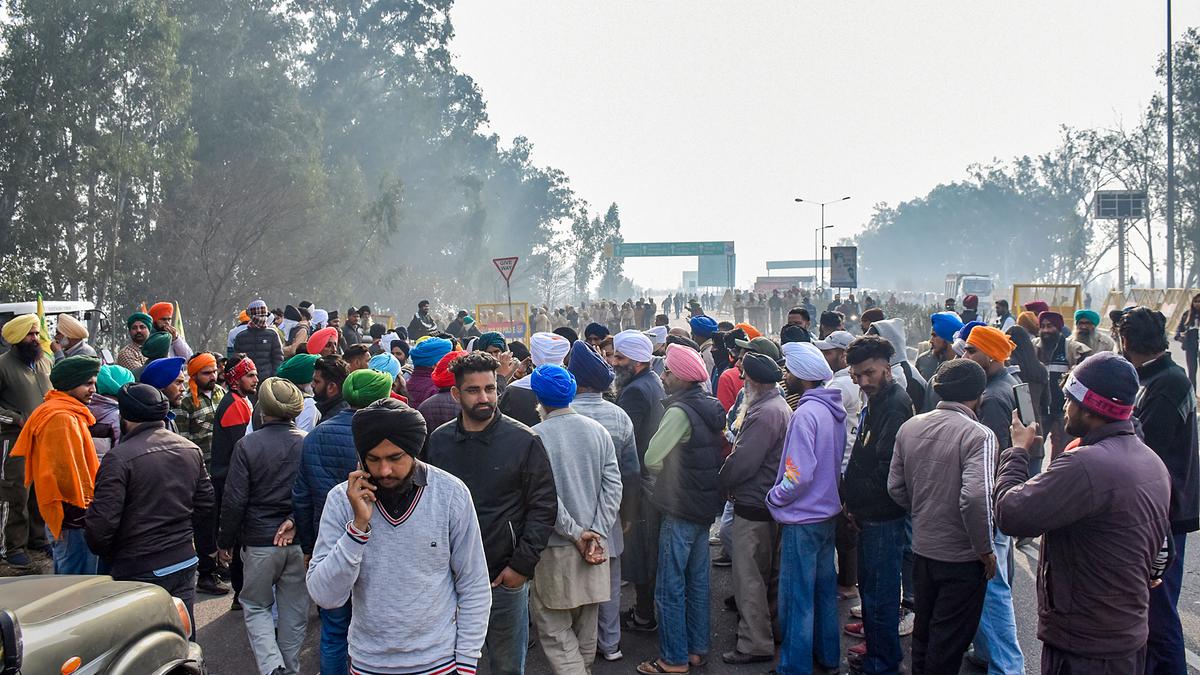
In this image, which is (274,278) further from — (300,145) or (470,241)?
(470,241)

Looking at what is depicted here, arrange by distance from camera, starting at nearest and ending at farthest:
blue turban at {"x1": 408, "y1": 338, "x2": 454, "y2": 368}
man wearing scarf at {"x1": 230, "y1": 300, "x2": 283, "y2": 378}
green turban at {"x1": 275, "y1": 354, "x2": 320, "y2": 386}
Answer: green turban at {"x1": 275, "y1": 354, "x2": 320, "y2": 386} < blue turban at {"x1": 408, "y1": 338, "x2": 454, "y2": 368} < man wearing scarf at {"x1": 230, "y1": 300, "x2": 283, "y2": 378}

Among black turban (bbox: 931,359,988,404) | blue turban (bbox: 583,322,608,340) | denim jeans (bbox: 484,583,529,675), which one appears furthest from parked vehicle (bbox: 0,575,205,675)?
blue turban (bbox: 583,322,608,340)

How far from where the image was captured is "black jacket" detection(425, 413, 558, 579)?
4105mm

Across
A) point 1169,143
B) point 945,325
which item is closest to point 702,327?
point 945,325

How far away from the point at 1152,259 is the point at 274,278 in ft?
166

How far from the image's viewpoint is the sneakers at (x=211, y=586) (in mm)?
7230

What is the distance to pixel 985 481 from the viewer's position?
432cm

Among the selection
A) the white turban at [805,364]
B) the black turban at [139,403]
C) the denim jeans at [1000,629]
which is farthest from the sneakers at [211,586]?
the denim jeans at [1000,629]

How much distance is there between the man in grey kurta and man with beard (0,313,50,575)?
5252 mm

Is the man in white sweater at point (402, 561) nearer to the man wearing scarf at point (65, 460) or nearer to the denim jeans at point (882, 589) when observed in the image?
the denim jeans at point (882, 589)

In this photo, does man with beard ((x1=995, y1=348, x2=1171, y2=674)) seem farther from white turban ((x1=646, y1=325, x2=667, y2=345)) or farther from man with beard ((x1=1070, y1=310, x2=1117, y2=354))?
white turban ((x1=646, y1=325, x2=667, y2=345))

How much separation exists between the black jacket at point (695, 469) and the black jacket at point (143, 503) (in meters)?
2.71

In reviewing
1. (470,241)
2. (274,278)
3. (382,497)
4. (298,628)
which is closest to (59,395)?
(298,628)

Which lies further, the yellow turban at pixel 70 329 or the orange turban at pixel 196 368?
the yellow turban at pixel 70 329
